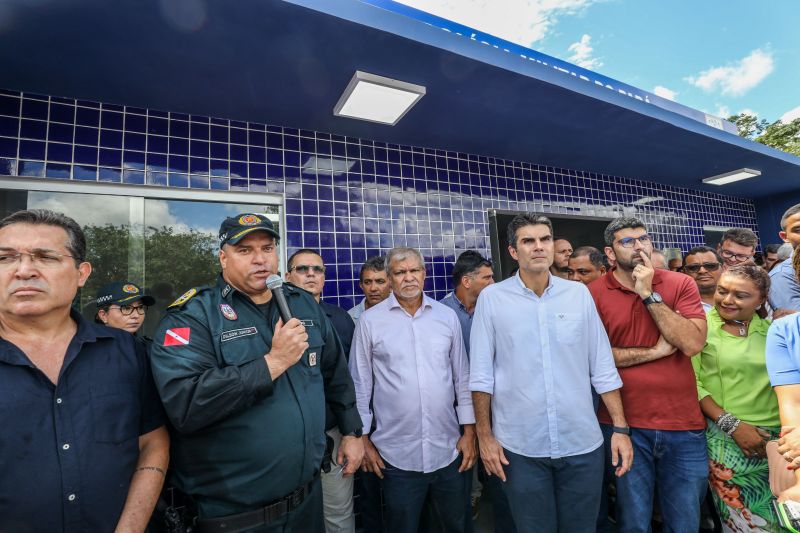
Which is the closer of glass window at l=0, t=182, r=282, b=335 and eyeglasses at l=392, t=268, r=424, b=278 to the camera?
eyeglasses at l=392, t=268, r=424, b=278

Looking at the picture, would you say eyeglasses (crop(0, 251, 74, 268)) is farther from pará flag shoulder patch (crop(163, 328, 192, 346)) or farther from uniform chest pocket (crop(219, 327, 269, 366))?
uniform chest pocket (crop(219, 327, 269, 366))

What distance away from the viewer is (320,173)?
11.8 ft

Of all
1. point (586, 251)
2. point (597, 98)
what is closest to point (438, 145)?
point (597, 98)

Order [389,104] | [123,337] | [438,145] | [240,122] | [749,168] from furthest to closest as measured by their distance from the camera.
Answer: [749,168], [438,145], [240,122], [389,104], [123,337]

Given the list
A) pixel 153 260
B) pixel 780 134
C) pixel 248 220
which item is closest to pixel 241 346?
pixel 248 220

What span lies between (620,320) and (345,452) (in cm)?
174

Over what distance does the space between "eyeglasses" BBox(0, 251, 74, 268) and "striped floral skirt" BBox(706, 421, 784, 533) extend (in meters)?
3.29

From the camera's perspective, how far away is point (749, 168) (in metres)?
5.46

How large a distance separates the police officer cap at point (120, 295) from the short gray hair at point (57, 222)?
129 centimetres

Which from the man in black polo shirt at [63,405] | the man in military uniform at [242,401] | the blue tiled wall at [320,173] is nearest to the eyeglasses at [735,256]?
the blue tiled wall at [320,173]

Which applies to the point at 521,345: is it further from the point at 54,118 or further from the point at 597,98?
the point at 54,118

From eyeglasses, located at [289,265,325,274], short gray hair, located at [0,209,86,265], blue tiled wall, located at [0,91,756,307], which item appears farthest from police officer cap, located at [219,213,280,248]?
blue tiled wall, located at [0,91,756,307]

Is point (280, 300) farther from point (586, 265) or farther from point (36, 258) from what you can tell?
point (586, 265)

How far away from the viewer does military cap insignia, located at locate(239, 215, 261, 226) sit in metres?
1.71
